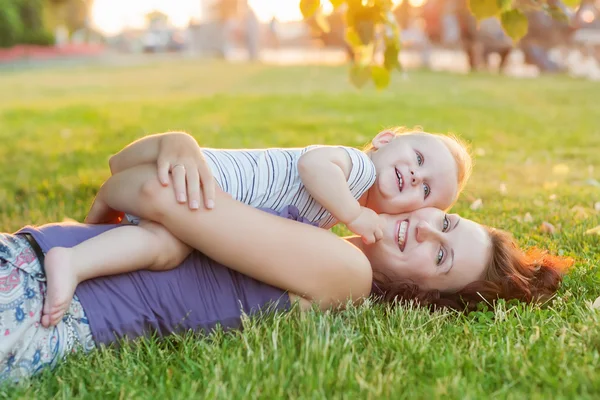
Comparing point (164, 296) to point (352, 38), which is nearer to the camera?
point (164, 296)

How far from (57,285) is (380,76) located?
88.2 inches

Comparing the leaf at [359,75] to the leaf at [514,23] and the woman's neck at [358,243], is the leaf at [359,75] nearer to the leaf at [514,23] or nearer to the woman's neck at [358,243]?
the leaf at [514,23]

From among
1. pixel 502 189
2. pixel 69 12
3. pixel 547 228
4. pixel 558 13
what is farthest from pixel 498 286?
pixel 69 12

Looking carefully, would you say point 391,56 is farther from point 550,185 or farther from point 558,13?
point 550,185

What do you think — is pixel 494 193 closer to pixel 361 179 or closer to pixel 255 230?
pixel 361 179

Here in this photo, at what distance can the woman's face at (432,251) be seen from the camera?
2.50m

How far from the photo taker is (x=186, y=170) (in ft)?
7.58

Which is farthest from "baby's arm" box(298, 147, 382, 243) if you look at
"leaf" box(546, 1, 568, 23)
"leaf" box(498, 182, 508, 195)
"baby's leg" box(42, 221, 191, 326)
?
A: "leaf" box(498, 182, 508, 195)

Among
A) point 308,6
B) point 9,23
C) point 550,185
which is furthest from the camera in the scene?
point 9,23

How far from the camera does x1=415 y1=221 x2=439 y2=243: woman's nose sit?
248cm

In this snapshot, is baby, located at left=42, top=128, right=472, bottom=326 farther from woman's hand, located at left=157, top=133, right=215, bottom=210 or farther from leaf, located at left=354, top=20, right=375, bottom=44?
leaf, located at left=354, top=20, right=375, bottom=44

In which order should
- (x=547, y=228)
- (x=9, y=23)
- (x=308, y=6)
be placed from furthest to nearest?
1. (x=9, y=23)
2. (x=547, y=228)
3. (x=308, y=6)

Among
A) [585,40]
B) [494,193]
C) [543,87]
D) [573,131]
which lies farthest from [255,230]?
[585,40]

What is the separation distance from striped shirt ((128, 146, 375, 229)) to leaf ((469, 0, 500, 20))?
998 mm
